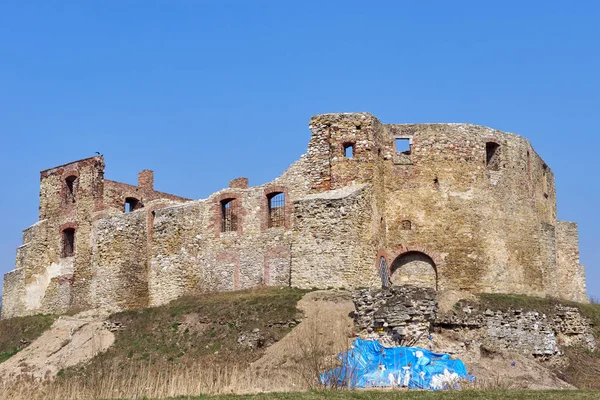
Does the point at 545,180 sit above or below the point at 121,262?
above

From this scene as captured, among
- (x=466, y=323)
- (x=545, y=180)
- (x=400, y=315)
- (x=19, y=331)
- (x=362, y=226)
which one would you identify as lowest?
(x=19, y=331)

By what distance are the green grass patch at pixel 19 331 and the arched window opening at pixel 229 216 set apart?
8.42 m

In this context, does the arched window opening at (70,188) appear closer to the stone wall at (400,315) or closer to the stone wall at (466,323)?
the stone wall at (466,323)

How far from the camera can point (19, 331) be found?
117 feet

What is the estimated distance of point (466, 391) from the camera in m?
18.1

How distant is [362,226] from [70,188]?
16.9m

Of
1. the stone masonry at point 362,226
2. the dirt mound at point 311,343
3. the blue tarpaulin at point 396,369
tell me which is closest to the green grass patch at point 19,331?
the stone masonry at point 362,226

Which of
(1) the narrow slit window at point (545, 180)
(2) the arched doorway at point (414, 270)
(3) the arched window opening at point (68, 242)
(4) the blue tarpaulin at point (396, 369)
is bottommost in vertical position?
(4) the blue tarpaulin at point (396, 369)

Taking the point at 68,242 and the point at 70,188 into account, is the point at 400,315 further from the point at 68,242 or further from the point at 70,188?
the point at 70,188

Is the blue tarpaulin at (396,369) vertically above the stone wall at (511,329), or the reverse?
the stone wall at (511,329)

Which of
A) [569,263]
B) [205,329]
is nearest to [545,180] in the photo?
[569,263]

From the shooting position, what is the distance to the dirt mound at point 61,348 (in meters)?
29.7

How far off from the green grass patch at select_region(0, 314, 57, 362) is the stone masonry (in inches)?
87.8

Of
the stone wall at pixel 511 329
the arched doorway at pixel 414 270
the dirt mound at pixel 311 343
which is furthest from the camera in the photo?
the arched doorway at pixel 414 270
